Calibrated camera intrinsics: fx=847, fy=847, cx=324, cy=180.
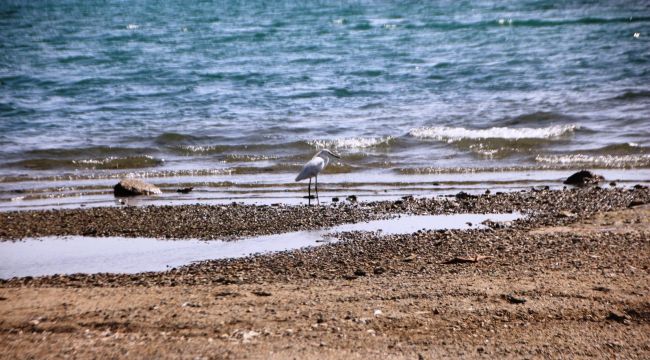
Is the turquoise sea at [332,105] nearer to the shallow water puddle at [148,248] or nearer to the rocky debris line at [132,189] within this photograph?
the rocky debris line at [132,189]

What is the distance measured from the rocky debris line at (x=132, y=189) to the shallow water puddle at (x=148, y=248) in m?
2.59

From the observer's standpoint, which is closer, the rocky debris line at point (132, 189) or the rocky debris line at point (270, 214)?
the rocky debris line at point (270, 214)

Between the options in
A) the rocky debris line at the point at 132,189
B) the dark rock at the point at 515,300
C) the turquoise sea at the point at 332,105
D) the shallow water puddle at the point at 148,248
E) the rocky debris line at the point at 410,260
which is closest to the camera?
the dark rock at the point at 515,300

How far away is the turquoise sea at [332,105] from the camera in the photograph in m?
13.6

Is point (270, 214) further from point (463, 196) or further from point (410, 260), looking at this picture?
point (410, 260)

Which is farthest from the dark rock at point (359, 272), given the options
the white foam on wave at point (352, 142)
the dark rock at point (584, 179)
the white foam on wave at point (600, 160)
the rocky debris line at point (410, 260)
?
the white foam on wave at point (352, 142)

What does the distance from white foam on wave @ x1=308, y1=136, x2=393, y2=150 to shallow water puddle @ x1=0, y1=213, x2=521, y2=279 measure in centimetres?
544

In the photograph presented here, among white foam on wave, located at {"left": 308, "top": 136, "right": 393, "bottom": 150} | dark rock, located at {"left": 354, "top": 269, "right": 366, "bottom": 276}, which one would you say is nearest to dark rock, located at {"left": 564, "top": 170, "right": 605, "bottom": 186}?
white foam on wave, located at {"left": 308, "top": 136, "right": 393, "bottom": 150}

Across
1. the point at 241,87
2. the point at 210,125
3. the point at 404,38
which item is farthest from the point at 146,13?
the point at 210,125

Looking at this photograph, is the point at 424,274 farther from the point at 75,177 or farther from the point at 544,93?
the point at 544,93

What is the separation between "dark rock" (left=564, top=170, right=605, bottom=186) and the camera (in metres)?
11.8

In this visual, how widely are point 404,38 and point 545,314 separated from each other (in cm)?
2448

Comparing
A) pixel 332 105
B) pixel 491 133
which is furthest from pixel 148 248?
pixel 332 105

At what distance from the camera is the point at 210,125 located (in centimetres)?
1758
